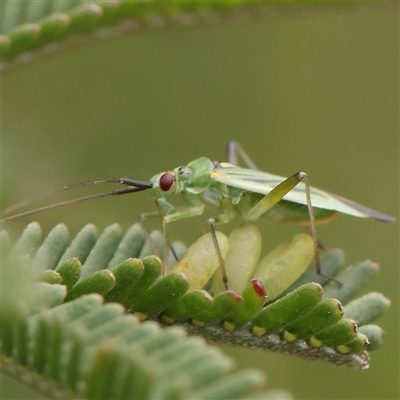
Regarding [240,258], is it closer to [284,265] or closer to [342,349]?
[284,265]

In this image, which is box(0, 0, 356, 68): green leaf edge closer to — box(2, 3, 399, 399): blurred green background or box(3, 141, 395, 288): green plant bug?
box(3, 141, 395, 288): green plant bug

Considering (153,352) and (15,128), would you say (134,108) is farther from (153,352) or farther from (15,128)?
(153,352)

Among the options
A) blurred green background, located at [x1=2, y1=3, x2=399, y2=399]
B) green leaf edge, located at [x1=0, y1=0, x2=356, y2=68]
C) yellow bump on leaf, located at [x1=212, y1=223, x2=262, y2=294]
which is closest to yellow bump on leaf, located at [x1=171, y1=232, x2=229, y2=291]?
yellow bump on leaf, located at [x1=212, y1=223, x2=262, y2=294]

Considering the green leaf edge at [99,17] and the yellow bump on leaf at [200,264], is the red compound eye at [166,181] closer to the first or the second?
the green leaf edge at [99,17]

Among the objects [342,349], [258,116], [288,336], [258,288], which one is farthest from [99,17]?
[258,116]

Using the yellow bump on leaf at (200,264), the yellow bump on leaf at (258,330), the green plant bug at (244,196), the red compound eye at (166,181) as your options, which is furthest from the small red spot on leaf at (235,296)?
the red compound eye at (166,181)

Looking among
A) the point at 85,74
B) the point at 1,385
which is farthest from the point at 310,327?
the point at 85,74
